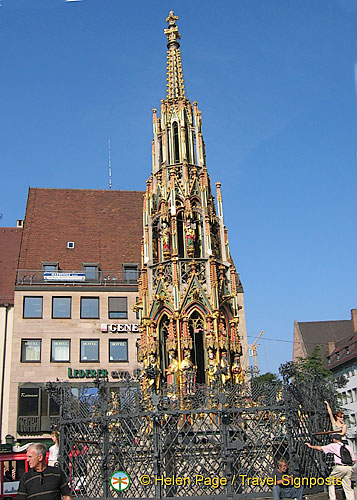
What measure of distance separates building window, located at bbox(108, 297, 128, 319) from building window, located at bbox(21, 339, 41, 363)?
483 centimetres

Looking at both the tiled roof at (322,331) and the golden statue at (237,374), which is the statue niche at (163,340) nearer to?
the golden statue at (237,374)

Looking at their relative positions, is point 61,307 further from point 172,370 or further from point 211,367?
point 211,367

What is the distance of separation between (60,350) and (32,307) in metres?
3.34

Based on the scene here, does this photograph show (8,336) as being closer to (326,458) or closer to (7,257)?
(7,257)

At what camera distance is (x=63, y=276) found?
126 ft

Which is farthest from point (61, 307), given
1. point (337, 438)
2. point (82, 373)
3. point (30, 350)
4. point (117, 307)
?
point (337, 438)

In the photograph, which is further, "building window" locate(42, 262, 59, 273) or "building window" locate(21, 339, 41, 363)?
"building window" locate(42, 262, 59, 273)

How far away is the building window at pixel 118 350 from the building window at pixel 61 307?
335 cm

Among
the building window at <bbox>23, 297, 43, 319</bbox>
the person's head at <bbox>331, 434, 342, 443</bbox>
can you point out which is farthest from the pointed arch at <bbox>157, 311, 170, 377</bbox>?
the building window at <bbox>23, 297, 43, 319</bbox>

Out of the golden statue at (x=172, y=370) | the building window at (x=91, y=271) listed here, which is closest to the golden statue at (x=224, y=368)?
the golden statue at (x=172, y=370)

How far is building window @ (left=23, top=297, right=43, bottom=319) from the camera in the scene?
3734 centimetres

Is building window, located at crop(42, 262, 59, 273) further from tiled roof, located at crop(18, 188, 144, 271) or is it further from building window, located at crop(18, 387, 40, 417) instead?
building window, located at crop(18, 387, 40, 417)

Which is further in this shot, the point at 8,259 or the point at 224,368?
the point at 8,259

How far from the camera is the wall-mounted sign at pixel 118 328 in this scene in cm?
3734
